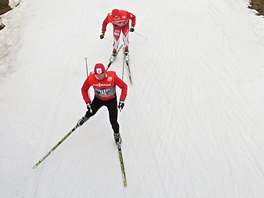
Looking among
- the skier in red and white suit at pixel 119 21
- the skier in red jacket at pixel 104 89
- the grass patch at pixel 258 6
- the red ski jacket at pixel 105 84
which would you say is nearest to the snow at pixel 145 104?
the grass patch at pixel 258 6

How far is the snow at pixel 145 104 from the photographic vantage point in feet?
22.1

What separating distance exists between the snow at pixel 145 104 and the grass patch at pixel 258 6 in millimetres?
365

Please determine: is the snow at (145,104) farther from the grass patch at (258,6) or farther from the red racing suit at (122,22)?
the red racing suit at (122,22)

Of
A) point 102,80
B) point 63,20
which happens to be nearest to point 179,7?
point 63,20

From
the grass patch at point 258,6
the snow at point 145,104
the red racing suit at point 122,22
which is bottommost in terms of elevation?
the snow at point 145,104

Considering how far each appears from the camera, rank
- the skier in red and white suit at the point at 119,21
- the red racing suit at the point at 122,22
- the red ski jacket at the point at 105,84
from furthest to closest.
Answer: the red racing suit at the point at 122,22 → the skier in red and white suit at the point at 119,21 → the red ski jacket at the point at 105,84

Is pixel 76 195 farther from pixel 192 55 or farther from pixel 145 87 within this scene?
pixel 192 55

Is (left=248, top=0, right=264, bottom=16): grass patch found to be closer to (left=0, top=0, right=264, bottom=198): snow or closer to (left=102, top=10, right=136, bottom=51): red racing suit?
(left=0, top=0, right=264, bottom=198): snow

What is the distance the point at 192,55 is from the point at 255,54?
2.17 metres

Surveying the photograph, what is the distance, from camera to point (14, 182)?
664 centimetres

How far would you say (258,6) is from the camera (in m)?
12.5

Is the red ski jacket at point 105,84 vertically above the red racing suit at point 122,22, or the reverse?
the red racing suit at point 122,22

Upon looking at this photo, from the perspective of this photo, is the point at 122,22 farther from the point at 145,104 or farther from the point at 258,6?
the point at 258,6

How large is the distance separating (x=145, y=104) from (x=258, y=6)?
7.60m
